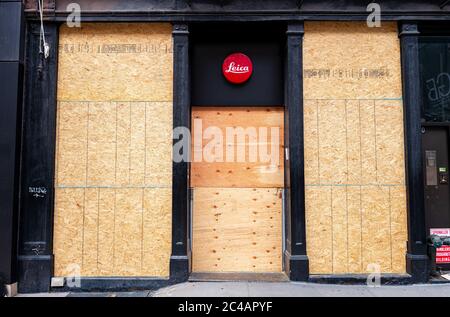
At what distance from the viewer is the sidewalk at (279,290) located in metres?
5.64

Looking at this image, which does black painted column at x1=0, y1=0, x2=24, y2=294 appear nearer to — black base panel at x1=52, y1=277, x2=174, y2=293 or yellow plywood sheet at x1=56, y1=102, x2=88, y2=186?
yellow plywood sheet at x1=56, y1=102, x2=88, y2=186

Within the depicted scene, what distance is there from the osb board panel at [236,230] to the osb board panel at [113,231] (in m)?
0.73

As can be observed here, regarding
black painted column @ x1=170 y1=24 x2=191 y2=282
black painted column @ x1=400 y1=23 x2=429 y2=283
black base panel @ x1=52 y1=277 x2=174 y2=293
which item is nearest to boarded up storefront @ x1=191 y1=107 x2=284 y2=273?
black painted column @ x1=170 y1=24 x2=191 y2=282

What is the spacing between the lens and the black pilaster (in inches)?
239

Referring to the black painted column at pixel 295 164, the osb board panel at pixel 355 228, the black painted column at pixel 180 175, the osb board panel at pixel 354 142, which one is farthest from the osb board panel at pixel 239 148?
the osb board panel at pixel 355 228

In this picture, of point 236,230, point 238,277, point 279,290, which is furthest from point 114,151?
point 279,290

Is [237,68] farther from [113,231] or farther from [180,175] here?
[113,231]

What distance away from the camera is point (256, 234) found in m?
6.74

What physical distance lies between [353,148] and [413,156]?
105cm

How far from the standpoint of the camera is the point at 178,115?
251 inches

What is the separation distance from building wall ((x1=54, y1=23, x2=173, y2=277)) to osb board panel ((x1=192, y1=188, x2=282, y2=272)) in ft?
2.43

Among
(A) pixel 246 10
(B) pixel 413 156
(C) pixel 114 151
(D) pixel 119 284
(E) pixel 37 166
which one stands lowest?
(D) pixel 119 284

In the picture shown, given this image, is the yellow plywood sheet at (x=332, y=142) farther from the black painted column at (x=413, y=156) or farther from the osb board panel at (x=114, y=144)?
the osb board panel at (x=114, y=144)
